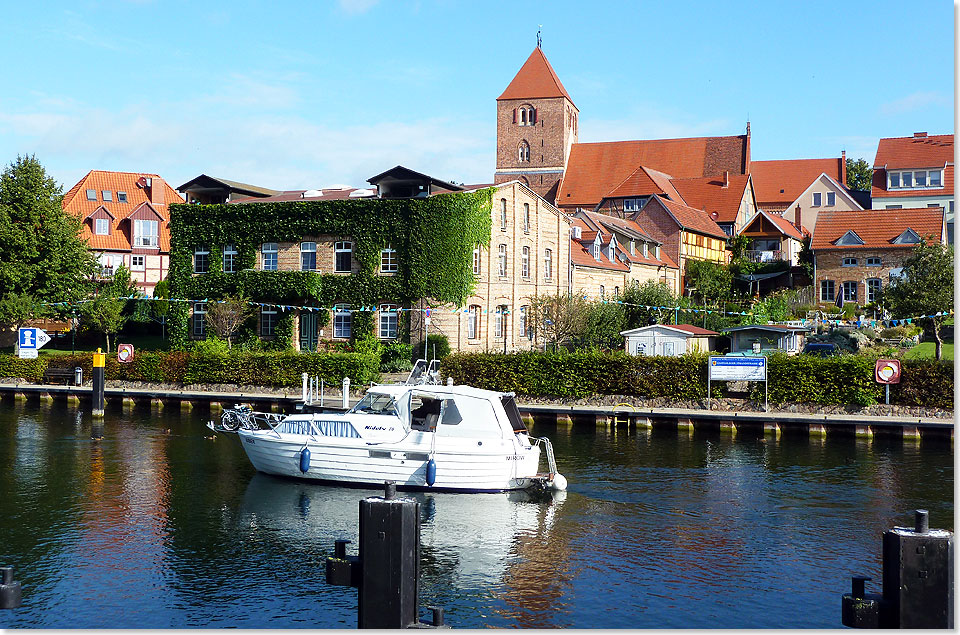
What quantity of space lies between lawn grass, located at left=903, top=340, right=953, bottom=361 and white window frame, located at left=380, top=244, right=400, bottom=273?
27.0 m

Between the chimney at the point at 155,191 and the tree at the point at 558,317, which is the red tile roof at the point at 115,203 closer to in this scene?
the chimney at the point at 155,191

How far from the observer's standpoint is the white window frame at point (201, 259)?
54562 mm

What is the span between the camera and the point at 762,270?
8288 cm

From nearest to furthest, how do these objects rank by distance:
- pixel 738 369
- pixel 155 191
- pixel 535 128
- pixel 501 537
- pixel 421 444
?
pixel 501 537, pixel 421 444, pixel 738 369, pixel 155 191, pixel 535 128

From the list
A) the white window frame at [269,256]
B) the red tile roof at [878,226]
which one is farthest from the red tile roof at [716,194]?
the white window frame at [269,256]

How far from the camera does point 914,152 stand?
98375mm

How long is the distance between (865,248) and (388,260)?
40.1m

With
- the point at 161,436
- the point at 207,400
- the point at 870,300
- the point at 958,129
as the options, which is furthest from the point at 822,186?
the point at 958,129

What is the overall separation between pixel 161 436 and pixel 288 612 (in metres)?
21.0

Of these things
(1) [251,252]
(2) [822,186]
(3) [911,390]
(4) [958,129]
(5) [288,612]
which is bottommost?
(5) [288,612]

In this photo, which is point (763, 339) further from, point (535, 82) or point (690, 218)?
point (535, 82)

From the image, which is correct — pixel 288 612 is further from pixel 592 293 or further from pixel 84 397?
pixel 592 293

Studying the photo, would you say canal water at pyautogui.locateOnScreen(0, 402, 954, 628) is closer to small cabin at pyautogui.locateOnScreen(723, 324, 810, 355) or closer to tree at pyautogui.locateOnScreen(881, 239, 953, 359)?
small cabin at pyautogui.locateOnScreen(723, 324, 810, 355)

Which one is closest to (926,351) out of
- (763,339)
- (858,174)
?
(763,339)
